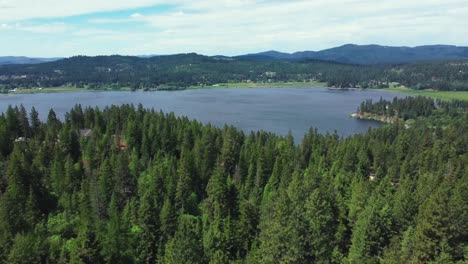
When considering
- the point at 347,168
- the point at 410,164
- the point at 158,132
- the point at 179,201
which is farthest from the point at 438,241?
the point at 158,132

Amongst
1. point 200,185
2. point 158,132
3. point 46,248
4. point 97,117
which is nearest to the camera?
point 46,248

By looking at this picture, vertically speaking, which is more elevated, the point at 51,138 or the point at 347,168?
the point at 51,138

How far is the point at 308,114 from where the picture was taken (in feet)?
539

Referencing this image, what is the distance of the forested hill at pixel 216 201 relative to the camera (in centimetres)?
3033

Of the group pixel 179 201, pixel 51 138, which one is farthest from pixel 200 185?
pixel 51 138

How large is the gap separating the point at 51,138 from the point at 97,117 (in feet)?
61.1

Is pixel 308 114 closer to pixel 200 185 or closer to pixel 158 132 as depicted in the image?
pixel 158 132

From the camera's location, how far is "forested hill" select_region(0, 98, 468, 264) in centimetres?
3033

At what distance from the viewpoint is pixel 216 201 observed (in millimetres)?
45250

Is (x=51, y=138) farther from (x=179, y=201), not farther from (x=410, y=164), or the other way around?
(x=410, y=164)

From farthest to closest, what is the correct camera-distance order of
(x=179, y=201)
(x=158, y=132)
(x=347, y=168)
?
(x=158, y=132) < (x=347, y=168) < (x=179, y=201)

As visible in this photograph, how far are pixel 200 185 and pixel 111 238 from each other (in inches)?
947

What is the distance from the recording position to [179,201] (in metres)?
49.5

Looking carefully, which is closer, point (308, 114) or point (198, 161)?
point (198, 161)
